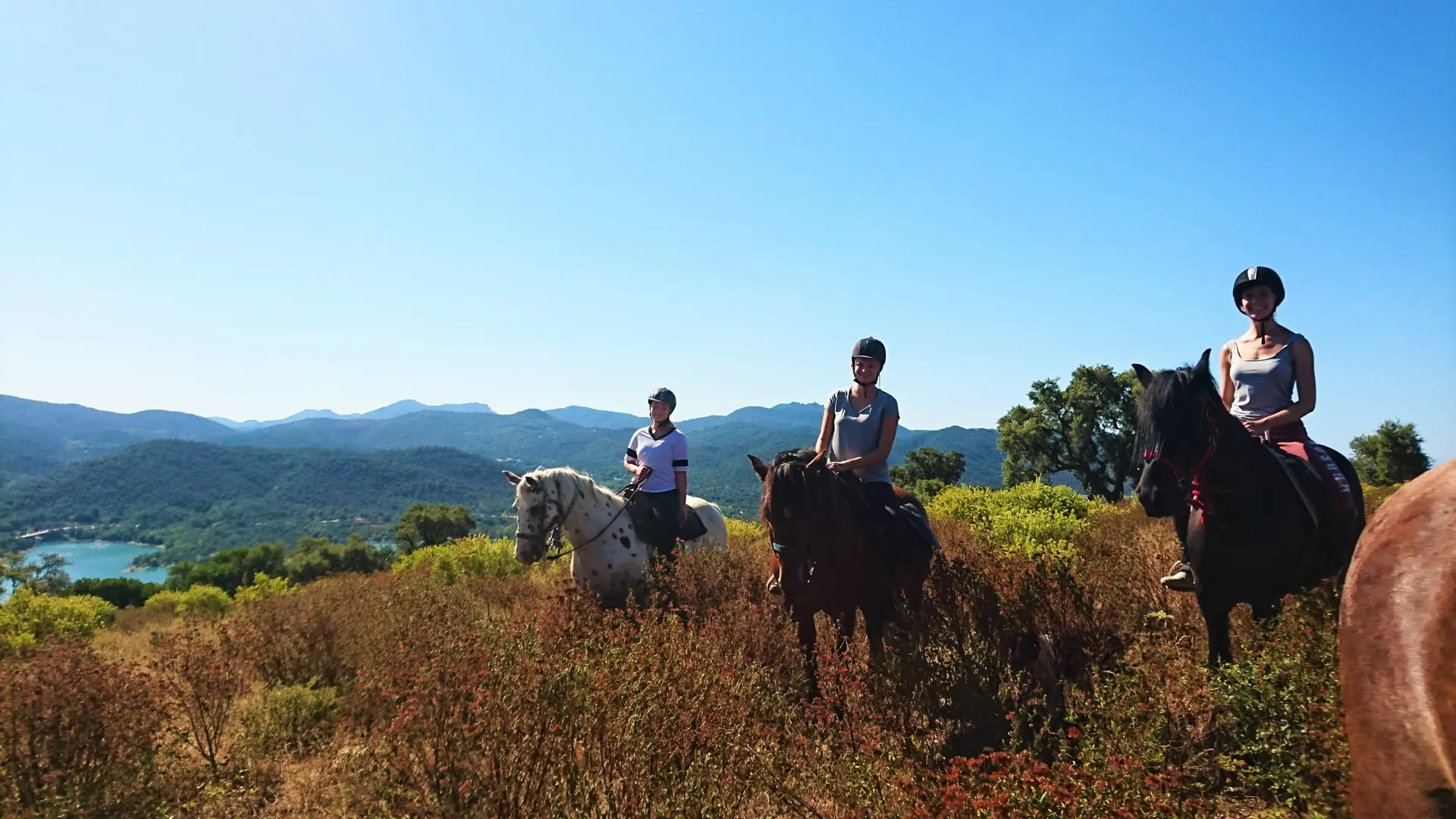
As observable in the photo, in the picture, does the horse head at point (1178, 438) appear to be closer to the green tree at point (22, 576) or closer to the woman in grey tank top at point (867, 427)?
the woman in grey tank top at point (867, 427)

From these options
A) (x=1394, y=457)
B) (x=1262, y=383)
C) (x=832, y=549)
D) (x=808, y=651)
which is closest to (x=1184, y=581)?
(x=1262, y=383)

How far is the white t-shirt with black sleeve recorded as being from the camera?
25.9ft

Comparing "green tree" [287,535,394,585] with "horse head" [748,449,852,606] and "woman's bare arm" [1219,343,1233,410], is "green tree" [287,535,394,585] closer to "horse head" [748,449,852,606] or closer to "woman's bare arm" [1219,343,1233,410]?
"horse head" [748,449,852,606]

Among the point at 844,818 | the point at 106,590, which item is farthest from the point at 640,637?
the point at 106,590

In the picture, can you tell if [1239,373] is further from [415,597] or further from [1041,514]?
[415,597]

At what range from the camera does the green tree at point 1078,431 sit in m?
36.6

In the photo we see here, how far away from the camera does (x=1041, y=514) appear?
34.2ft

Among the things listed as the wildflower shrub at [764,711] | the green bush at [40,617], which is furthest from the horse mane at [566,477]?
the green bush at [40,617]

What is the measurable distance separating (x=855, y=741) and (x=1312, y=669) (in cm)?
233

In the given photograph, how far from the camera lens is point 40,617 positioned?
9.02m

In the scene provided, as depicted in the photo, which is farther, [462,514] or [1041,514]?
[462,514]

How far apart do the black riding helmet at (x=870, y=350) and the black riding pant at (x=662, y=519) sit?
340 centimetres

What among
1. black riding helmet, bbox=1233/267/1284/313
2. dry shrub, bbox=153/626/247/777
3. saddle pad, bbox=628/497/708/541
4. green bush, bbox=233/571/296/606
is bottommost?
green bush, bbox=233/571/296/606

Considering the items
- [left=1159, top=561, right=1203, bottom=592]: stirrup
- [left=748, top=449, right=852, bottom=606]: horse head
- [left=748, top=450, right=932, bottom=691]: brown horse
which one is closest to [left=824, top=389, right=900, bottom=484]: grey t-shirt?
[left=748, top=450, right=932, bottom=691]: brown horse
